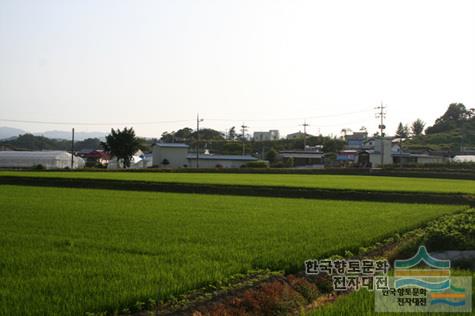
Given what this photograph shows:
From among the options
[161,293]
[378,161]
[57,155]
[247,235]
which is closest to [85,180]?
[247,235]

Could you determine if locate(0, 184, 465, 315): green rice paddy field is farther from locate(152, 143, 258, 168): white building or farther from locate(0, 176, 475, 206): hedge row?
locate(152, 143, 258, 168): white building

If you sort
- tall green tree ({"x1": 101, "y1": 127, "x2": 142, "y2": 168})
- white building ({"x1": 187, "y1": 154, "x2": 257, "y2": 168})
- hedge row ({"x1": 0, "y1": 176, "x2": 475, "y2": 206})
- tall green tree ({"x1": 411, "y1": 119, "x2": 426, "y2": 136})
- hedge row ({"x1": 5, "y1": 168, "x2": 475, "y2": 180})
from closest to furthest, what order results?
hedge row ({"x1": 0, "y1": 176, "x2": 475, "y2": 206})
hedge row ({"x1": 5, "y1": 168, "x2": 475, "y2": 180})
tall green tree ({"x1": 101, "y1": 127, "x2": 142, "y2": 168})
white building ({"x1": 187, "y1": 154, "x2": 257, "y2": 168})
tall green tree ({"x1": 411, "y1": 119, "x2": 426, "y2": 136})

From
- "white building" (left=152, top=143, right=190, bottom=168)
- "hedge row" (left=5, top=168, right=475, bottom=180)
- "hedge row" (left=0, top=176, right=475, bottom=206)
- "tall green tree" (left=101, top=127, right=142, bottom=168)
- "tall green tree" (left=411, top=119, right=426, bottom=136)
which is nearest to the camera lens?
"hedge row" (left=0, top=176, right=475, bottom=206)

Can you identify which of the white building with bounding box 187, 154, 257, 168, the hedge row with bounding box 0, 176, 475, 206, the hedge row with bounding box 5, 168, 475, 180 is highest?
the white building with bounding box 187, 154, 257, 168

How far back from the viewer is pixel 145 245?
9.48 metres

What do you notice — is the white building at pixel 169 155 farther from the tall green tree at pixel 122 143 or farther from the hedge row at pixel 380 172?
the hedge row at pixel 380 172

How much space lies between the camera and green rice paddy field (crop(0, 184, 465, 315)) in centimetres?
611

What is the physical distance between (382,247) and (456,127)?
388 feet

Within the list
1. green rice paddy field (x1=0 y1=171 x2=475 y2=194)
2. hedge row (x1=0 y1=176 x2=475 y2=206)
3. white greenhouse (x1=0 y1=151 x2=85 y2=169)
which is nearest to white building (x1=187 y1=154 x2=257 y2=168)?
white greenhouse (x1=0 y1=151 x2=85 y2=169)

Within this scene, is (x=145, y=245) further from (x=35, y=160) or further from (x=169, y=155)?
(x=35, y=160)

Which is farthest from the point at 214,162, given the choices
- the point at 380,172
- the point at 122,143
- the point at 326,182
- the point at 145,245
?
the point at 145,245

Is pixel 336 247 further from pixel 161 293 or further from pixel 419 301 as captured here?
pixel 161 293

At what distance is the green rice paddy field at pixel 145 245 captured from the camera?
6109 millimetres

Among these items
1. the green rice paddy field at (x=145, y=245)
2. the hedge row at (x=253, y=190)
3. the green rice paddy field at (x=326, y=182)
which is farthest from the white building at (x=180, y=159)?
the green rice paddy field at (x=145, y=245)
